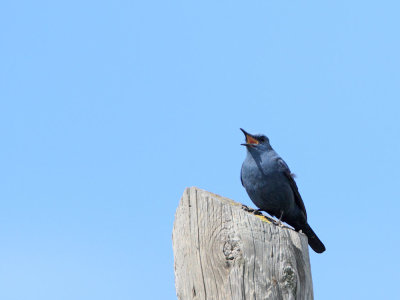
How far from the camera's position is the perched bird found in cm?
813

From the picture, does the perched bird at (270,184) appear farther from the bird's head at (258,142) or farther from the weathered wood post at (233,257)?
the weathered wood post at (233,257)

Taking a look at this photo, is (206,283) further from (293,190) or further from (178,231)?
(293,190)

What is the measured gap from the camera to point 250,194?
326 inches

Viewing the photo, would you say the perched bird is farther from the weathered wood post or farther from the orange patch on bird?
the weathered wood post

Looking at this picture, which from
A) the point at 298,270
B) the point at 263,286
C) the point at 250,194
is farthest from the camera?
the point at 250,194

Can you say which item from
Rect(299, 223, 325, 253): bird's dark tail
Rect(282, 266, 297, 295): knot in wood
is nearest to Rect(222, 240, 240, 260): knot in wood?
Rect(282, 266, 297, 295): knot in wood

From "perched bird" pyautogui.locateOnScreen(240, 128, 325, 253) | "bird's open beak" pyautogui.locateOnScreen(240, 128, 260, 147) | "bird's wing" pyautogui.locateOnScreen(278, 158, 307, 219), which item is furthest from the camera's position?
"bird's open beak" pyautogui.locateOnScreen(240, 128, 260, 147)

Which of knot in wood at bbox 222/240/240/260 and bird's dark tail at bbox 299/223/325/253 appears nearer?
knot in wood at bbox 222/240/240/260

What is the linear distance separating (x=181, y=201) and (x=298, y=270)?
0.93m

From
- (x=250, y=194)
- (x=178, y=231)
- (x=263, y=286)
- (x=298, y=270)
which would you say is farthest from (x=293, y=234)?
(x=250, y=194)

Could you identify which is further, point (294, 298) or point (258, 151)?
point (258, 151)

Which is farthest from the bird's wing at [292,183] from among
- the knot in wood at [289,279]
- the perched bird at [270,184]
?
the knot in wood at [289,279]

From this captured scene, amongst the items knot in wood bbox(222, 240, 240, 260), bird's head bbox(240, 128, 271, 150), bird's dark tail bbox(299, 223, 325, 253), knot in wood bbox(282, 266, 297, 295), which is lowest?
knot in wood bbox(282, 266, 297, 295)

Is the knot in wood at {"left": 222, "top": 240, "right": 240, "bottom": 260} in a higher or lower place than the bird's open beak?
lower
